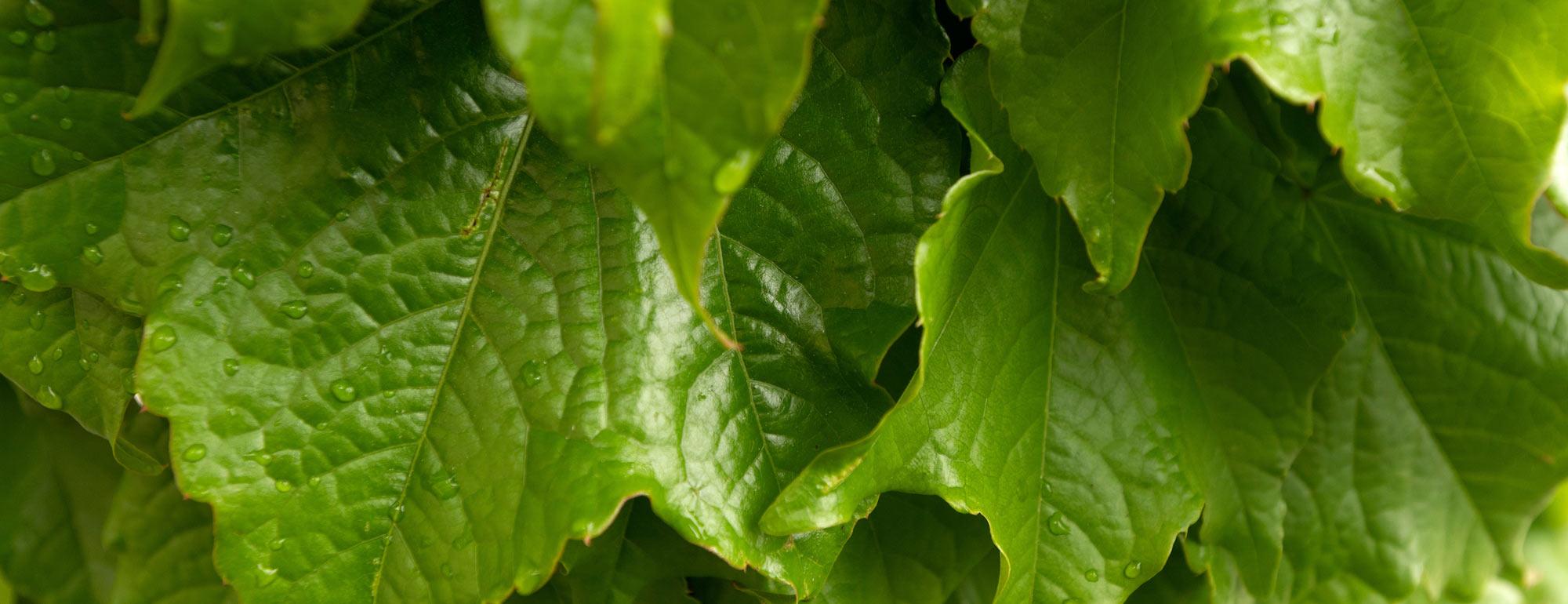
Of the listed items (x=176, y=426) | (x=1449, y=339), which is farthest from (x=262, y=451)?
(x=1449, y=339)

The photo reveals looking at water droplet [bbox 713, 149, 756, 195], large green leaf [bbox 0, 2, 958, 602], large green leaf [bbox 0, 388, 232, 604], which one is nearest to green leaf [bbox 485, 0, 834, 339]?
water droplet [bbox 713, 149, 756, 195]

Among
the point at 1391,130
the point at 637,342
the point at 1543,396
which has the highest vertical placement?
the point at 1391,130

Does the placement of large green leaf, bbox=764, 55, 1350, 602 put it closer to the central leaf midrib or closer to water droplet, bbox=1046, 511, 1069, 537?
water droplet, bbox=1046, 511, 1069, 537

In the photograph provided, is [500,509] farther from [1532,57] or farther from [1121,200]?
[1532,57]

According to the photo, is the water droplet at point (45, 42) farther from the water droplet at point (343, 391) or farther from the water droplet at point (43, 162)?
the water droplet at point (343, 391)

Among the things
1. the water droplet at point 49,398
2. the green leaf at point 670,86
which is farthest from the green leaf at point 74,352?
the green leaf at point 670,86
